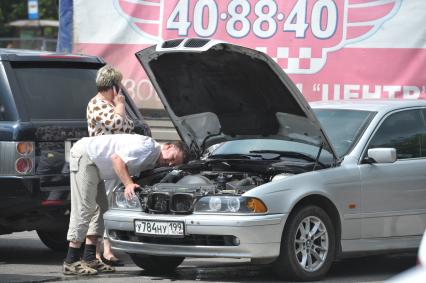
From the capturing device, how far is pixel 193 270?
9.26m

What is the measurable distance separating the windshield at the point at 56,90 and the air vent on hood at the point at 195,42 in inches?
62.9

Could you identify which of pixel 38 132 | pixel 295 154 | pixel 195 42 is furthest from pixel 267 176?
pixel 38 132

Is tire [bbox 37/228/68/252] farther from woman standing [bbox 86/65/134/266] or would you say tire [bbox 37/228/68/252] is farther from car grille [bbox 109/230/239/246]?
car grille [bbox 109/230/239/246]

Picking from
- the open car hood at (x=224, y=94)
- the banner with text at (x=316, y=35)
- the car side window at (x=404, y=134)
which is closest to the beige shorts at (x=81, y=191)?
the open car hood at (x=224, y=94)

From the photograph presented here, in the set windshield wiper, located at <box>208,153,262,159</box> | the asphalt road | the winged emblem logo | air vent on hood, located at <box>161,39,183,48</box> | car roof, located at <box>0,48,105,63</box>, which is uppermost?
the winged emblem logo

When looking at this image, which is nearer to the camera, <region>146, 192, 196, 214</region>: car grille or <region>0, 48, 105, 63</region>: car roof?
<region>146, 192, 196, 214</region>: car grille

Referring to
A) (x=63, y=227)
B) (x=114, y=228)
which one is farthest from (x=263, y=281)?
(x=63, y=227)

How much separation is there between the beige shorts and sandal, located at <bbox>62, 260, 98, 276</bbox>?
20 cm

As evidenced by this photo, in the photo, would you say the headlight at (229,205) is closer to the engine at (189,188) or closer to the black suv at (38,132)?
the engine at (189,188)

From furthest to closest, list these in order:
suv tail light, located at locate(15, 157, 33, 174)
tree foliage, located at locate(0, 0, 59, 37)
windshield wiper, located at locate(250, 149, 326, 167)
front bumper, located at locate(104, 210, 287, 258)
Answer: tree foliage, located at locate(0, 0, 59, 37) < suv tail light, located at locate(15, 157, 33, 174) < windshield wiper, located at locate(250, 149, 326, 167) < front bumper, located at locate(104, 210, 287, 258)

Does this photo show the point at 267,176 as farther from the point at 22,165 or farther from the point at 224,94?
the point at 22,165

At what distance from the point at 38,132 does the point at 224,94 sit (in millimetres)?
1628

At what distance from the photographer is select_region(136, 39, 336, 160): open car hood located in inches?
333

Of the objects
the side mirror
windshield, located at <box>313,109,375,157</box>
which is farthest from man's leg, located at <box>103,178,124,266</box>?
the side mirror
